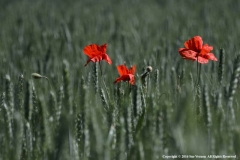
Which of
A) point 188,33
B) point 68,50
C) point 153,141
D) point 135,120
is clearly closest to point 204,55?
point 135,120

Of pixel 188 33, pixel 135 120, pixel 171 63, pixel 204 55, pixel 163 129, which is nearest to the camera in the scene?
pixel 163 129

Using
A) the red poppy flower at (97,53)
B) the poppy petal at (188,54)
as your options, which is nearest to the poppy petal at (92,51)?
the red poppy flower at (97,53)

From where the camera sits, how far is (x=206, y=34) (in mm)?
3488

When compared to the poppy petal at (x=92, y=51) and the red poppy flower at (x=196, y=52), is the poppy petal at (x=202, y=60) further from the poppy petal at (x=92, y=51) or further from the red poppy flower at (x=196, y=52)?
the poppy petal at (x=92, y=51)

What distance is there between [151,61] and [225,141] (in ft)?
2.50

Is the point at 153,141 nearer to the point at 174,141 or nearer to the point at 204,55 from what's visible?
the point at 174,141

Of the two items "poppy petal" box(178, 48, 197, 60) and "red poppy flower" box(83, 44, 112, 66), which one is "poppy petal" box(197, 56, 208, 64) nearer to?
"poppy petal" box(178, 48, 197, 60)

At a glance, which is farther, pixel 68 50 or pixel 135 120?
pixel 68 50

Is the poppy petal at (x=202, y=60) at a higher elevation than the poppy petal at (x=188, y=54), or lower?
lower

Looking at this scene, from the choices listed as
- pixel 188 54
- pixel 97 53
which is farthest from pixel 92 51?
pixel 188 54

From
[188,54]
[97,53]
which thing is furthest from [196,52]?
[97,53]

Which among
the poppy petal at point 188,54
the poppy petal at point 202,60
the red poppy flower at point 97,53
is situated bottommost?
the poppy petal at point 202,60

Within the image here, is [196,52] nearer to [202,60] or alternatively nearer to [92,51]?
[202,60]

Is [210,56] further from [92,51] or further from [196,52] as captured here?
[92,51]
